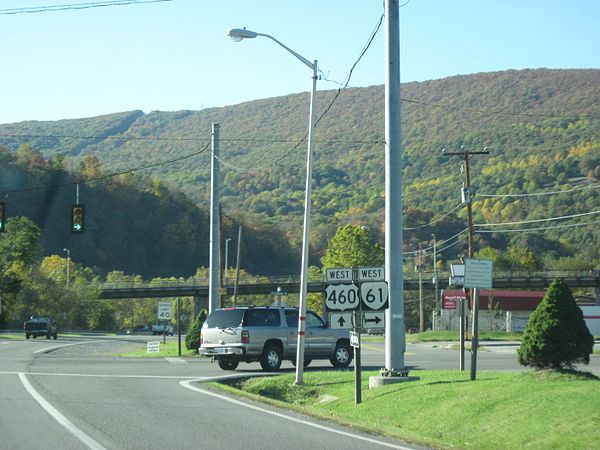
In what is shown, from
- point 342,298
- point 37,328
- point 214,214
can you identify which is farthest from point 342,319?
point 37,328

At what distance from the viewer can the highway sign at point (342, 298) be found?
17.4m

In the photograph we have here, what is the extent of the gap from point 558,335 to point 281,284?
9098 cm

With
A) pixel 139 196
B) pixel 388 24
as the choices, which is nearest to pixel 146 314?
pixel 139 196

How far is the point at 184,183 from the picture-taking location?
184m

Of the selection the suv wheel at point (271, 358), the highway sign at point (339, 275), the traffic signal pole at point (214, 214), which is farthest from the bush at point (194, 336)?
the highway sign at point (339, 275)

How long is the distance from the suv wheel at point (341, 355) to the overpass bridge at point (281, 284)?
7262 cm

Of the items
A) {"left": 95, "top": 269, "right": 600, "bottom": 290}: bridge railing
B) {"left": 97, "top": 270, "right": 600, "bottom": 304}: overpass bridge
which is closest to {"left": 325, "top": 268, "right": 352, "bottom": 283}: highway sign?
{"left": 97, "top": 270, "right": 600, "bottom": 304}: overpass bridge

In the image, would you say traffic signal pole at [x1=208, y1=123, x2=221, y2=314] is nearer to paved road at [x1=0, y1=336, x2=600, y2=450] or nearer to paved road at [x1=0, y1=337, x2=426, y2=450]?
paved road at [x1=0, y1=336, x2=600, y2=450]

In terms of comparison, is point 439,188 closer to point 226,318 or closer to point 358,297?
point 226,318

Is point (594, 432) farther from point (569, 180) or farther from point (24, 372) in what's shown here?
point (569, 180)

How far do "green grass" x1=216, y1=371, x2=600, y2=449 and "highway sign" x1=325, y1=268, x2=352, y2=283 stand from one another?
2231 mm

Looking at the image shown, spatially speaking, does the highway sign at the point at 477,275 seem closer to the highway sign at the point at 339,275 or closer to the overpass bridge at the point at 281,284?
the highway sign at the point at 339,275

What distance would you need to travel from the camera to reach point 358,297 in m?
17.5

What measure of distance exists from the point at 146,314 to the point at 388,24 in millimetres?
127152
